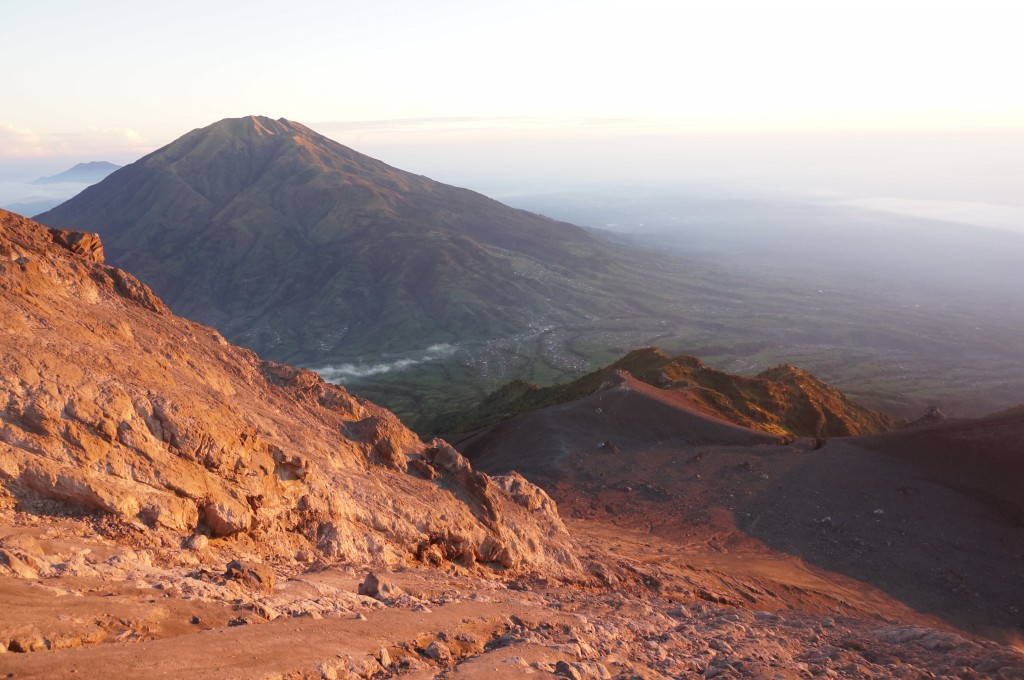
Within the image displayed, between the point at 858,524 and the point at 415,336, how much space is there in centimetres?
8176

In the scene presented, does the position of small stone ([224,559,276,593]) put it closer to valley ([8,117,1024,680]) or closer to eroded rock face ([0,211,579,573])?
valley ([8,117,1024,680])

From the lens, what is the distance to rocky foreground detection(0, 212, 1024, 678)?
775 cm

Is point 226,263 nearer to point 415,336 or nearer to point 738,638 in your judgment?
point 415,336

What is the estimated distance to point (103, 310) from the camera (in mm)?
12375

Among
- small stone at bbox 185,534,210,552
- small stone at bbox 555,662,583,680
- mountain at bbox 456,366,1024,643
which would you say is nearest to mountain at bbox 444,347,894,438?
mountain at bbox 456,366,1024,643

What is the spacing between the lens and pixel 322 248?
125 metres

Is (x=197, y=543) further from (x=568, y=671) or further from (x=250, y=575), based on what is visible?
(x=568, y=671)

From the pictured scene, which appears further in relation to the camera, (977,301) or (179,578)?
A: (977,301)

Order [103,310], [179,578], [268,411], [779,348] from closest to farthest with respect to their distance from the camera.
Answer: [179,578]
[103,310]
[268,411]
[779,348]

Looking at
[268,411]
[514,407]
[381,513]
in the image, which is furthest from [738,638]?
[514,407]

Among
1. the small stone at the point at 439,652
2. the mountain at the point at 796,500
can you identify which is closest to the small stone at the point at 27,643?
the small stone at the point at 439,652

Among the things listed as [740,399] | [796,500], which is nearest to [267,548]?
[796,500]

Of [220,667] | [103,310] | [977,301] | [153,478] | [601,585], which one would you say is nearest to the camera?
[220,667]

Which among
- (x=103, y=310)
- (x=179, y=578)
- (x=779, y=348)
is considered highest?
(x=103, y=310)
